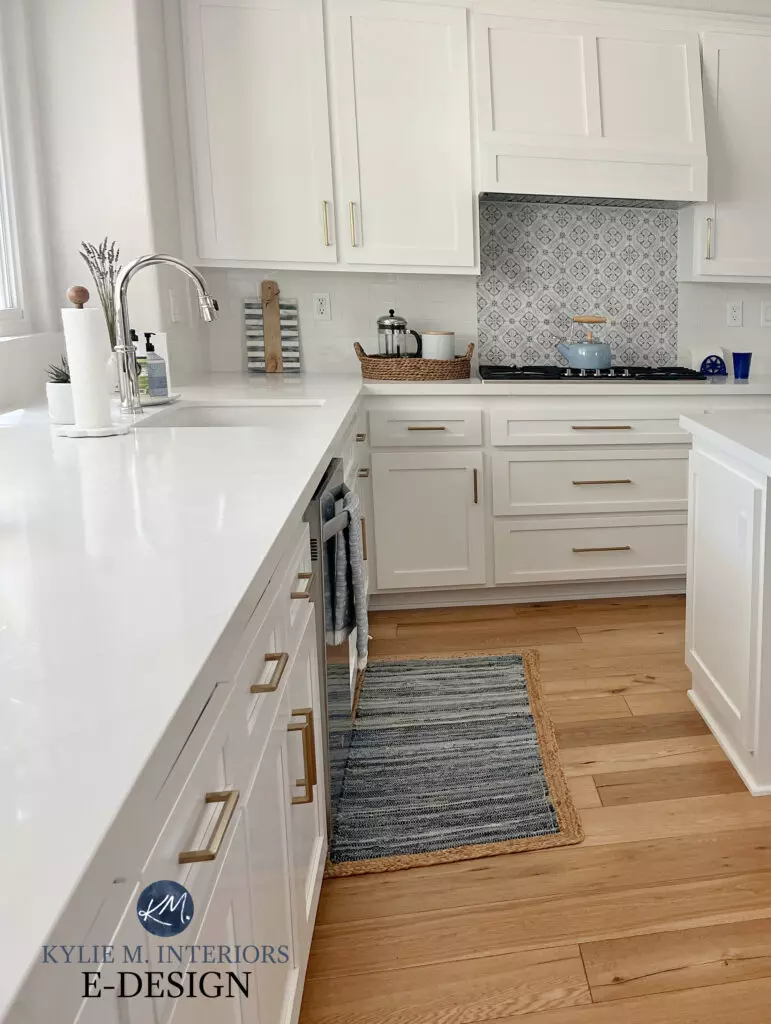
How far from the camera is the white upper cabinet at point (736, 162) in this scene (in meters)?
3.37

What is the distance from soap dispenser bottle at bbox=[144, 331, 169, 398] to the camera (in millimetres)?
2379

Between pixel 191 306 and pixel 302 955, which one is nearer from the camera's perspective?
pixel 302 955

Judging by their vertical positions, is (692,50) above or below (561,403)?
above

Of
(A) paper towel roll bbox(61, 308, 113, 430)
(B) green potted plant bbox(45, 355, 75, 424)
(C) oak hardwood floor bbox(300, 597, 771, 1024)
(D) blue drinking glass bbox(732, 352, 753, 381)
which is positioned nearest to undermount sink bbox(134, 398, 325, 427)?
(B) green potted plant bbox(45, 355, 75, 424)

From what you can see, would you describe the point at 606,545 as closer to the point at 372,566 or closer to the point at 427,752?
the point at 372,566

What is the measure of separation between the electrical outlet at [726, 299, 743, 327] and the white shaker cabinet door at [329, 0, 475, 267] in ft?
4.62

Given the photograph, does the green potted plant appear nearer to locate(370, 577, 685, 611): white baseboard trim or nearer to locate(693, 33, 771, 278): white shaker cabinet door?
locate(370, 577, 685, 611): white baseboard trim

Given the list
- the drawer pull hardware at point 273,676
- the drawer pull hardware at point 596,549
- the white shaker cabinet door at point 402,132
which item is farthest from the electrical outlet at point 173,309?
the drawer pull hardware at point 273,676

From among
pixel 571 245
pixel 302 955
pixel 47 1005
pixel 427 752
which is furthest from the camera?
pixel 571 245

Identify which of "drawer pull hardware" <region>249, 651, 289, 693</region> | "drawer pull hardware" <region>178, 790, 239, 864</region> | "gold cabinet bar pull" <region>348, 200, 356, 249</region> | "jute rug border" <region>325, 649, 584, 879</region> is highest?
"gold cabinet bar pull" <region>348, 200, 356, 249</region>

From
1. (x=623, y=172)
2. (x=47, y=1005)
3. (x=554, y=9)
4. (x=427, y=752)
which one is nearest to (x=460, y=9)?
(x=554, y=9)

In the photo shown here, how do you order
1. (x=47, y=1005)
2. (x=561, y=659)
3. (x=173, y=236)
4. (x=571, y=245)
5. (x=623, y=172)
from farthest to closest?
(x=571, y=245) < (x=623, y=172) < (x=173, y=236) < (x=561, y=659) < (x=47, y=1005)

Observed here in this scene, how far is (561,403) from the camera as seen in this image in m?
3.20

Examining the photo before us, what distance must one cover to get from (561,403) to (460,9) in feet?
5.12
